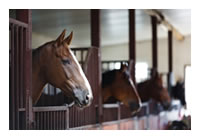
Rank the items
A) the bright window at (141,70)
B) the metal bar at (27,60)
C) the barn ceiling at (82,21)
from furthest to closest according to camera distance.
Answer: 1. the bright window at (141,70)
2. the barn ceiling at (82,21)
3. the metal bar at (27,60)

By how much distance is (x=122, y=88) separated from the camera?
167 inches

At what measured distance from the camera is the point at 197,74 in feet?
8.06

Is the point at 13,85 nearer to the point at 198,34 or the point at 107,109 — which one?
the point at 198,34

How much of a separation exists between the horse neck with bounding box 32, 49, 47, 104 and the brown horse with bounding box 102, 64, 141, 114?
4.91ft

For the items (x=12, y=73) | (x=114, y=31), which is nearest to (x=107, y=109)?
(x=12, y=73)

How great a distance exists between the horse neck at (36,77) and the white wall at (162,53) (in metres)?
6.45

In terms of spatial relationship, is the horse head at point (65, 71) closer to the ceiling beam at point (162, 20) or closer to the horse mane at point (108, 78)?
the horse mane at point (108, 78)

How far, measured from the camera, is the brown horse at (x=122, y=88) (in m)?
4.20

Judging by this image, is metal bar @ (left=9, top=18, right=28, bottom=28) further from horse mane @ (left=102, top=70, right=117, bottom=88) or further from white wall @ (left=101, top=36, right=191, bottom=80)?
white wall @ (left=101, top=36, right=191, bottom=80)

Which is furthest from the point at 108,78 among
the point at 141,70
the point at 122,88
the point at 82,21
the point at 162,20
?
the point at 141,70

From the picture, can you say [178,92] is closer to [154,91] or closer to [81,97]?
[154,91]

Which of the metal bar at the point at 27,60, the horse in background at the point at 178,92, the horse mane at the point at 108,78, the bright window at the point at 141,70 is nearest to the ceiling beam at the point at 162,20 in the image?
the horse in background at the point at 178,92

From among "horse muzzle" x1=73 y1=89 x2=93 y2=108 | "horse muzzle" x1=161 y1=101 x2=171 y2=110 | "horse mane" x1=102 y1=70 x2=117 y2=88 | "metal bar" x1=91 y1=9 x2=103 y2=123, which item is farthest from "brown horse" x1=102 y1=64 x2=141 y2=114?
"horse muzzle" x1=161 y1=101 x2=171 y2=110
